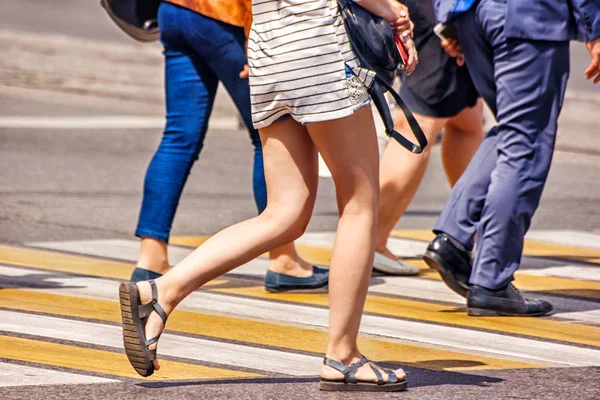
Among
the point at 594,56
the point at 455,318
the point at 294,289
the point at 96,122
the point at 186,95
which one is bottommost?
the point at 96,122

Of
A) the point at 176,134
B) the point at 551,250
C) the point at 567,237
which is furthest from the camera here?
the point at 567,237

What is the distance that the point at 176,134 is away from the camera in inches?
246

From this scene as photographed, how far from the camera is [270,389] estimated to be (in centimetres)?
445

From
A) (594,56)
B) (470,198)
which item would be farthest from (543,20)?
(470,198)

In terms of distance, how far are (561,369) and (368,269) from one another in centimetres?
84

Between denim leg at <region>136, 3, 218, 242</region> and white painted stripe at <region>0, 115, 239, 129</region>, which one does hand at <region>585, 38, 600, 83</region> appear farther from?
white painted stripe at <region>0, 115, 239, 129</region>

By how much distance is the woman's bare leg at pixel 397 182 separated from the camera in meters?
6.77

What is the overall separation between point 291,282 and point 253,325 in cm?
77

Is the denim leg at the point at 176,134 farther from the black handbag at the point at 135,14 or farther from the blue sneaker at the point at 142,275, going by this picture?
the black handbag at the point at 135,14

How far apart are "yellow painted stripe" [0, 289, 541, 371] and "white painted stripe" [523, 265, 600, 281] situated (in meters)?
1.85

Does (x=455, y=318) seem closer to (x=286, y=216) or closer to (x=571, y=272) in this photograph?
(x=571, y=272)

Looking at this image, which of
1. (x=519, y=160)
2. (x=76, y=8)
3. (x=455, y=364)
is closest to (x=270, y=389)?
(x=455, y=364)

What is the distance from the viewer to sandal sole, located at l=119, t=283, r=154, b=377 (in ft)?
14.4

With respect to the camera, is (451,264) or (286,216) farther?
(451,264)
